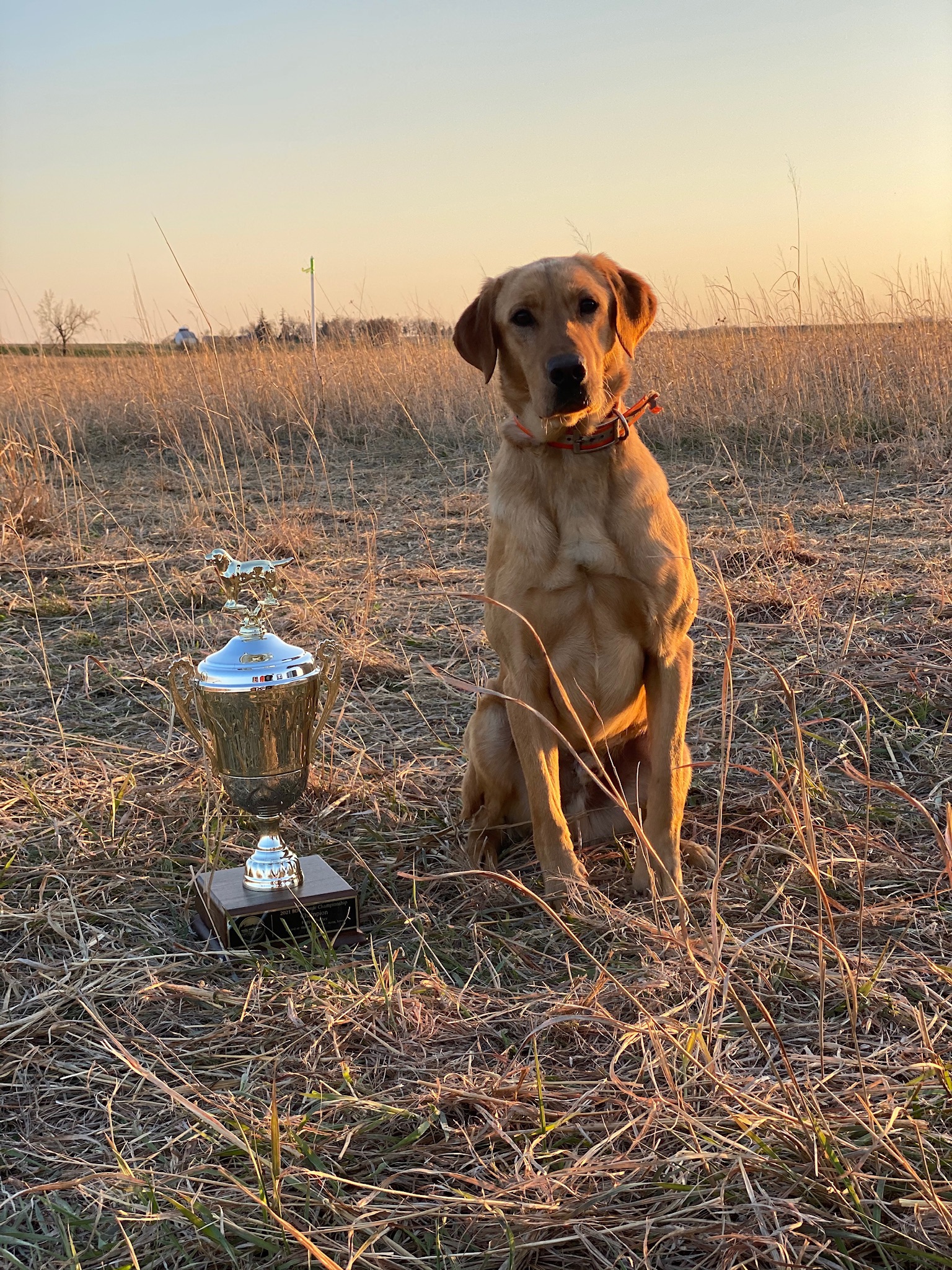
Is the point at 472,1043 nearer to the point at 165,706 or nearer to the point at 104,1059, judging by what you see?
the point at 104,1059

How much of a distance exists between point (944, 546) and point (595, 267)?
3.20 metres

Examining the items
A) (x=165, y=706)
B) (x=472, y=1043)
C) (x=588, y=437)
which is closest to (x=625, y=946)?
(x=472, y=1043)

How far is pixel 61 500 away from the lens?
23.4 ft

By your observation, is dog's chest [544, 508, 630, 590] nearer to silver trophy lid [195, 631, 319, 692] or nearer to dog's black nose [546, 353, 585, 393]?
dog's black nose [546, 353, 585, 393]

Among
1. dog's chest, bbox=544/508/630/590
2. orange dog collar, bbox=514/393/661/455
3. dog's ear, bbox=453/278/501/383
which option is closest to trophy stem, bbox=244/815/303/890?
dog's chest, bbox=544/508/630/590

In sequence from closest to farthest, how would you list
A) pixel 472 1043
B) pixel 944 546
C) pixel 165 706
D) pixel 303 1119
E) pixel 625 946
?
pixel 303 1119
pixel 472 1043
pixel 625 946
pixel 165 706
pixel 944 546

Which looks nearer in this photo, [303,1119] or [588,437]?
[303,1119]

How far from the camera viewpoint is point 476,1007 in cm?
191

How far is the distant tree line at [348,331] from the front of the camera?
10789mm

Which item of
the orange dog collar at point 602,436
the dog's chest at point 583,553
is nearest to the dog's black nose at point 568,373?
the orange dog collar at point 602,436

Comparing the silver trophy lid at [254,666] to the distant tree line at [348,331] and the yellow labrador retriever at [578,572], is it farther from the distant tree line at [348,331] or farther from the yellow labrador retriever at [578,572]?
the distant tree line at [348,331]

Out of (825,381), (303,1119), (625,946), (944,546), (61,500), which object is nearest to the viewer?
(303,1119)

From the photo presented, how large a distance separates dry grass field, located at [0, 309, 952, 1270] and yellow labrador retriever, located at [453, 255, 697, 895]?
193 mm

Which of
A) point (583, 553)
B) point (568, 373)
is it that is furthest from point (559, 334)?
point (583, 553)
